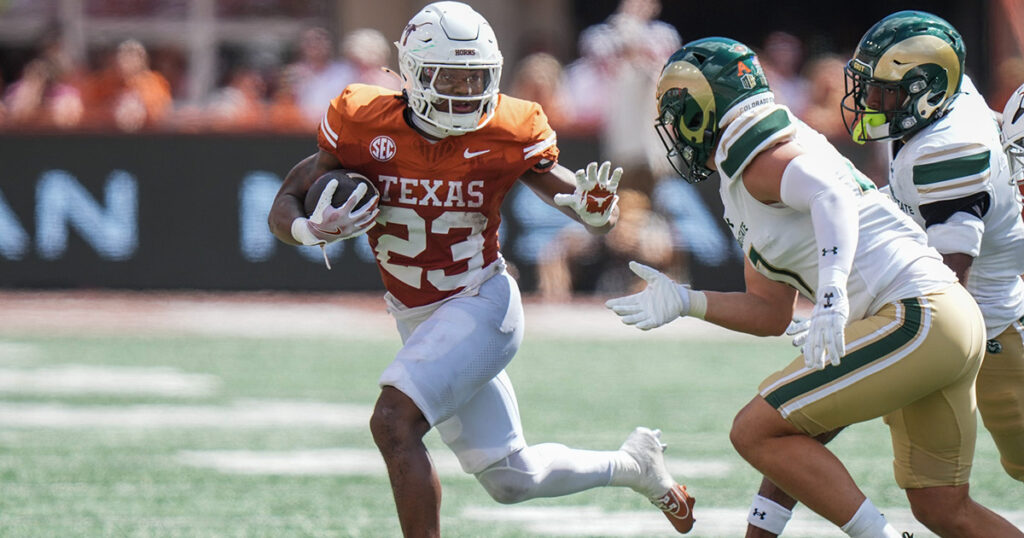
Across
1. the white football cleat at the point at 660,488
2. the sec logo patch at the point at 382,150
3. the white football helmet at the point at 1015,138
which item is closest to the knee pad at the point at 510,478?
the white football cleat at the point at 660,488

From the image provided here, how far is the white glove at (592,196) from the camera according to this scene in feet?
14.7

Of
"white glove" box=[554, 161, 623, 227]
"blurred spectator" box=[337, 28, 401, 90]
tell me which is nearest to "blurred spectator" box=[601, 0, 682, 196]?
"blurred spectator" box=[337, 28, 401, 90]

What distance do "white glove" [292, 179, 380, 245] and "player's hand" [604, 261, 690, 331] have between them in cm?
78

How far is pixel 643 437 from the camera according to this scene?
484 centimetres

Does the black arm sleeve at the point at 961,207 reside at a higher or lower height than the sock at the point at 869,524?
higher

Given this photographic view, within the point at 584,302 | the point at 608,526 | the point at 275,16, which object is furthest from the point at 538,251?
the point at 608,526

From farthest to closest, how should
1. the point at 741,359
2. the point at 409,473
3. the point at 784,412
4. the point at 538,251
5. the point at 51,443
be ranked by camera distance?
the point at 538,251, the point at 741,359, the point at 51,443, the point at 409,473, the point at 784,412

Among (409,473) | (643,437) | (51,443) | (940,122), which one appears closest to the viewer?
(409,473)

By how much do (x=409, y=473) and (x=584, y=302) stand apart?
27.0 ft

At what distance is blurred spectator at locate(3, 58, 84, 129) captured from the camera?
1262 cm

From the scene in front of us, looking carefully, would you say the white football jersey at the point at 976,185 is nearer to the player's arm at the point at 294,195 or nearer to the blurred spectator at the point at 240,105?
the player's arm at the point at 294,195

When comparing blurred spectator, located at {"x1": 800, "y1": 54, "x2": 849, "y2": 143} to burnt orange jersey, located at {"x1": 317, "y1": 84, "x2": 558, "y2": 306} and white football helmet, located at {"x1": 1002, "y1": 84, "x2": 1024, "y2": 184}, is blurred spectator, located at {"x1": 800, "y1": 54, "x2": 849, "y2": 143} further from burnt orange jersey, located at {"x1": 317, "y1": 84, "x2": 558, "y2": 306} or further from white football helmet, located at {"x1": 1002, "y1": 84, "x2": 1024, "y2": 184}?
burnt orange jersey, located at {"x1": 317, "y1": 84, "x2": 558, "y2": 306}

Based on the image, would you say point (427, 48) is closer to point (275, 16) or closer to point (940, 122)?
point (940, 122)

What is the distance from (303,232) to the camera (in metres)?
4.24
